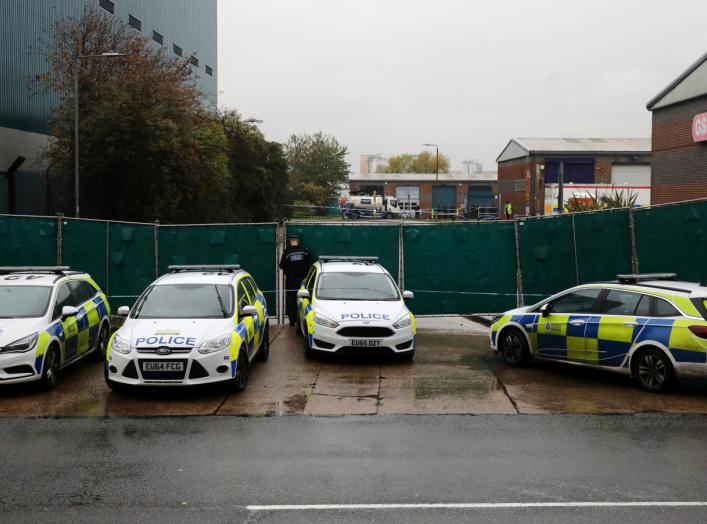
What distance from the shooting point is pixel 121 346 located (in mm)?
10234

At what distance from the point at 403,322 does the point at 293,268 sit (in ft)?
16.2

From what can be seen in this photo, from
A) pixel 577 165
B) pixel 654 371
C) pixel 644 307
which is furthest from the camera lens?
pixel 577 165

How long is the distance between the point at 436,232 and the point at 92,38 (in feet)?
82.7

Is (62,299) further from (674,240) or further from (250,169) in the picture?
(250,169)

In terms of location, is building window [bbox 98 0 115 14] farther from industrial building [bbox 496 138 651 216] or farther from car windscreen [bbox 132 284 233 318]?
industrial building [bbox 496 138 651 216]

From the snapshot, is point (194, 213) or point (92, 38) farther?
point (194, 213)

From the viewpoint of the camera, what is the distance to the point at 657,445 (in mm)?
8008

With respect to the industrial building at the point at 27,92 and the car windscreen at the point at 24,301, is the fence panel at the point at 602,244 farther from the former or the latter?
the industrial building at the point at 27,92

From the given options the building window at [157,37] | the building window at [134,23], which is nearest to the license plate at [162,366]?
the building window at [134,23]

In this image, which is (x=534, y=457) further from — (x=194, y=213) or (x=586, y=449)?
(x=194, y=213)

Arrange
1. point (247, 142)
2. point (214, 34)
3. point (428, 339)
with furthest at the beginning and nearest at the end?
point (214, 34)
point (247, 142)
point (428, 339)

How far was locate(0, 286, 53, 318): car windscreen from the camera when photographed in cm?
1106

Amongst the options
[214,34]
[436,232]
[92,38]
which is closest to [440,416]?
[436,232]

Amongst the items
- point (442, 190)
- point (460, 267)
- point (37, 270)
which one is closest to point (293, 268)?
point (460, 267)
